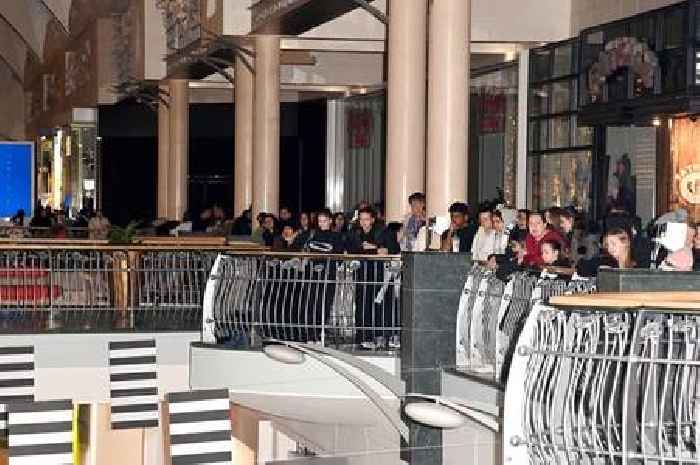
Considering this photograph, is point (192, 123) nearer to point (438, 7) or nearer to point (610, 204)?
point (610, 204)

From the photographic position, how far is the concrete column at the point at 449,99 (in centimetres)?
2636

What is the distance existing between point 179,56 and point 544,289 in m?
30.5

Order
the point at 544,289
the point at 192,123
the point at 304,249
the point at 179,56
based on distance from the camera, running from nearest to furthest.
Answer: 1. the point at 544,289
2. the point at 304,249
3. the point at 179,56
4. the point at 192,123

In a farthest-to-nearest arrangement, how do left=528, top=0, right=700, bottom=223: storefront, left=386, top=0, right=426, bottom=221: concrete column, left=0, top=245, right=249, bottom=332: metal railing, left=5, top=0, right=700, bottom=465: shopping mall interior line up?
left=386, top=0, right=426, bottom=221: concrete column → left=528, top=0, right=700, bottom=223: storefront → left=0, top=245, right=249, bottom=332: metal railing → left=5, top=0, right=700, bottom=465: shopping mall interior

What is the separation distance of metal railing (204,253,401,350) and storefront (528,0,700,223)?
22.0 feet

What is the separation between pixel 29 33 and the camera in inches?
3194

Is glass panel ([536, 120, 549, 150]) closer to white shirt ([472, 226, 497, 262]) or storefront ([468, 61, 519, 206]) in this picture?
storefront ([468, 61, 519, 206])

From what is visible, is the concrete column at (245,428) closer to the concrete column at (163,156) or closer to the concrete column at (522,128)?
the concrete column at (522,128)

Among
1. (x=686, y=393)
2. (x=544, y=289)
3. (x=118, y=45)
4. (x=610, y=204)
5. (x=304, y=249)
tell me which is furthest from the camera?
(x=118, y=45)

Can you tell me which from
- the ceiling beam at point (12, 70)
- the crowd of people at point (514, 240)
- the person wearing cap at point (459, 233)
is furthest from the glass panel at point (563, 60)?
the ceiling beam at point (12, 70)

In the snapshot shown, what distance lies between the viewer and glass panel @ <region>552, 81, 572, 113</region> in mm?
33781

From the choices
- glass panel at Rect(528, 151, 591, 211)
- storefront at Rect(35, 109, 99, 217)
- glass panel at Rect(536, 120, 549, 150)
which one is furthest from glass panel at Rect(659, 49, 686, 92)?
storefront at Rect(35, 109, 99, 217)

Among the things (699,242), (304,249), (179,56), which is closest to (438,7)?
(304,249)

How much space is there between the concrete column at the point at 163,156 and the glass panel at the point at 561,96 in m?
18.7
